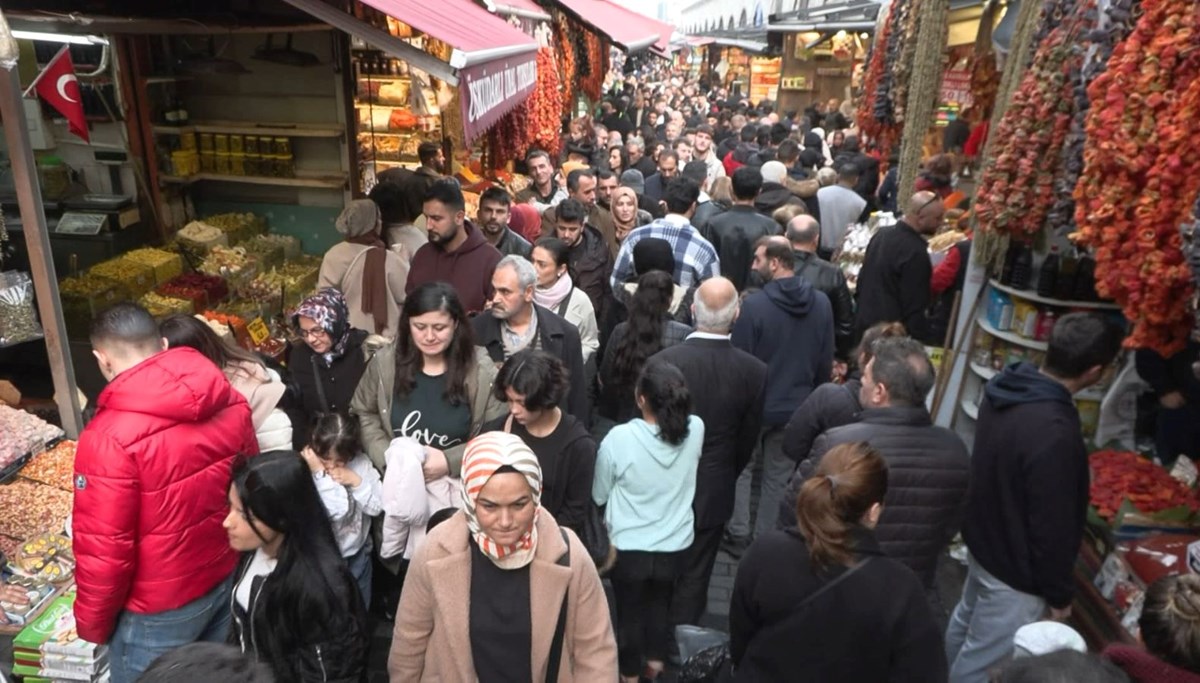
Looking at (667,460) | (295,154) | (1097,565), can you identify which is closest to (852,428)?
(667,460)

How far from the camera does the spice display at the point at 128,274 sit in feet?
19.2

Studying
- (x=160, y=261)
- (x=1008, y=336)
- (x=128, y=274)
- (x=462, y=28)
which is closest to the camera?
(x=1008, y=336)

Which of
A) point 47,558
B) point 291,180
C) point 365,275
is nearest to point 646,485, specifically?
point 365,275

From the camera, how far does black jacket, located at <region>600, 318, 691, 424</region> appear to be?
4.48 metres

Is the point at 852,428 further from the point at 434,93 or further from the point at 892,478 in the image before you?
the point at 434,93

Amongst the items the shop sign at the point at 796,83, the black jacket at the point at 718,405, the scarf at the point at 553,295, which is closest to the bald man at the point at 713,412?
the black jacket at the point at 718,405

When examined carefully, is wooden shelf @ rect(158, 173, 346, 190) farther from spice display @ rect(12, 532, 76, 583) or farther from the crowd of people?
spice display @ rect(12, 532, 76, 583)

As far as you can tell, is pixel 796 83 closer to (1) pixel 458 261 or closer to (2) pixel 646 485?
(1) pixel 458 261

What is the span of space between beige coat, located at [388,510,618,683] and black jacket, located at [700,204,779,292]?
4407 mm

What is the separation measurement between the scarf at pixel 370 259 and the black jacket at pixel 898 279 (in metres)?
3.48

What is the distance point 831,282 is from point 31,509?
4.79 m

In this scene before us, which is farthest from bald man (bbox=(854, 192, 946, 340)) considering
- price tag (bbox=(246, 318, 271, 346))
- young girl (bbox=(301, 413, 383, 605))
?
price tag (bbox=(246, 318, 271, 346))

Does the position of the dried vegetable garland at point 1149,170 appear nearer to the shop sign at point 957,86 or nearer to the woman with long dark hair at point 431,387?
the woman with long dark hair at point 431,387

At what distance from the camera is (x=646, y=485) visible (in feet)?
10.8
